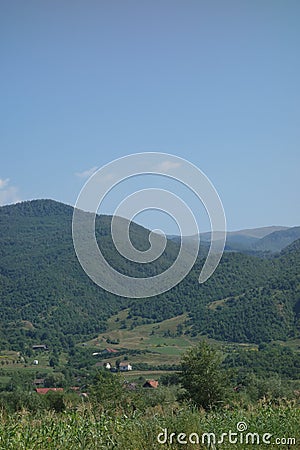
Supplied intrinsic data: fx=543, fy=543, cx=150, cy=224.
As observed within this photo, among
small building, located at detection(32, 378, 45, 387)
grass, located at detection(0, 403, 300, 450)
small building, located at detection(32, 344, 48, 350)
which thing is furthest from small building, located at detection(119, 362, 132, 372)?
grass, located at detection(0, 403, 300, 450)

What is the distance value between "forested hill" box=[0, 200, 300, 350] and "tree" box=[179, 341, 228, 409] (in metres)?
59.6

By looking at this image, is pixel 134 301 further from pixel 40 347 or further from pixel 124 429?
pixel 124 429

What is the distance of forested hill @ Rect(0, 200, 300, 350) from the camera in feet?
269

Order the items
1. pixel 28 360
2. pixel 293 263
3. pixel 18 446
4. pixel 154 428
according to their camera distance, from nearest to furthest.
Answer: pixel 18 446, pixel 154 428, pixel 28 360, pixel 293 263

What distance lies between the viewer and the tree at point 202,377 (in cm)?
1456

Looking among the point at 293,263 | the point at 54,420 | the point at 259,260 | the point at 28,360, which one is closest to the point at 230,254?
the point at 259,260

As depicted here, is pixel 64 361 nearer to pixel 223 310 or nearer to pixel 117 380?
pixel 223 310

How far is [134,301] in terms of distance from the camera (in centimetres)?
11488

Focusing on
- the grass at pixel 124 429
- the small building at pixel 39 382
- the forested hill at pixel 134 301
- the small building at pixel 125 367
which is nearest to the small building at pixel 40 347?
the forested hill at pixel 134 301

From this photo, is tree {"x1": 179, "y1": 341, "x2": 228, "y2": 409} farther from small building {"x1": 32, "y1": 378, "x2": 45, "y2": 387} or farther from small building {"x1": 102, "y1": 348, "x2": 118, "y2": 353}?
small building {"x1": 102, "y1": 348, "x2": 118, "y2": 353}

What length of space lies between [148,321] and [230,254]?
890 inches

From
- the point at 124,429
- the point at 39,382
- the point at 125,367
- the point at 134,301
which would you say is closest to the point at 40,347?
the point at 125,367

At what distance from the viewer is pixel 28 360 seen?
79.9 m

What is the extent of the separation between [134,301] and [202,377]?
10011 cm
